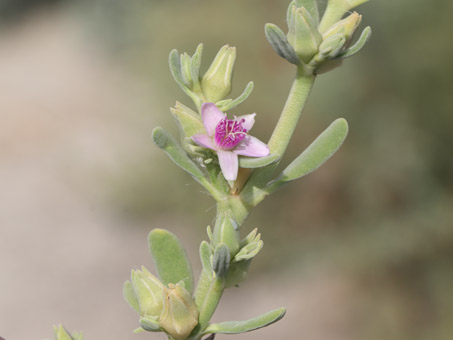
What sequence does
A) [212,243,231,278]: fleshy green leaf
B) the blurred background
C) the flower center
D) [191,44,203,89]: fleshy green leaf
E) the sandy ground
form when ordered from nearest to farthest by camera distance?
[212,243,231,278]: fleshy green leaf, the flower center, [191,44,203,89]: fleshy green leaf, the blurred background, the sandy ground

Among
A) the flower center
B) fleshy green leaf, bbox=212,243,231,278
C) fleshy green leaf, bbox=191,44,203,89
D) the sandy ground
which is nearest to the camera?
fleshy green leaf, bbox=212,243,231,278

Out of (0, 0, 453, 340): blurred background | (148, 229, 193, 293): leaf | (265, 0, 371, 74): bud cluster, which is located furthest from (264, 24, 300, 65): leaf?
(0, 0, 453, 340): blurred background

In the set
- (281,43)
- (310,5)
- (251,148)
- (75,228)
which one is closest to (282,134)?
(251,148)

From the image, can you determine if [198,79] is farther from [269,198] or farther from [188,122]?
[269,198]

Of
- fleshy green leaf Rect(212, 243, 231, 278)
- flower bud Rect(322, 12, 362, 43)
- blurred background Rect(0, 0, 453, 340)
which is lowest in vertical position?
blurred background Rect(0, 0, 453, 340)

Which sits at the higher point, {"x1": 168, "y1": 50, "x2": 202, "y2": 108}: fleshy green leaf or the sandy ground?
{"x1": 168, "y1": 50, "x2": 202, "y2": 108}: fleshy green leaf

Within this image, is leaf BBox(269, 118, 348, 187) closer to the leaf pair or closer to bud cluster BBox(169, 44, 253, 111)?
the leaf pair

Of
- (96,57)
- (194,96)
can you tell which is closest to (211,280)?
(194,96)

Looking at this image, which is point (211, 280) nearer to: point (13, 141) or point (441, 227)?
point (441, 227)

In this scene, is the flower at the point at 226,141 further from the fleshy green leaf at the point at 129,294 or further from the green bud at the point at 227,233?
the fleshy green leaf at the point at 129,294
